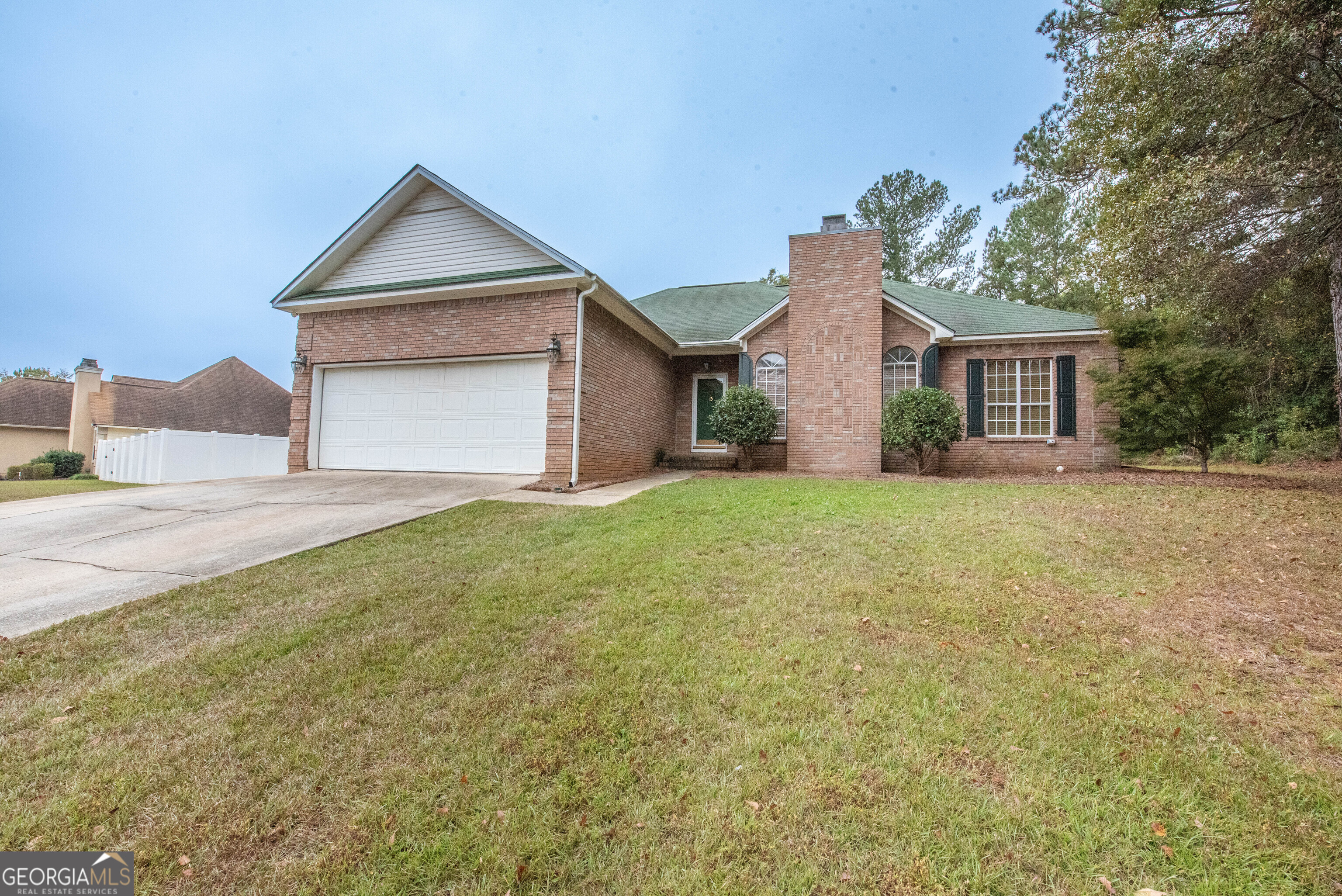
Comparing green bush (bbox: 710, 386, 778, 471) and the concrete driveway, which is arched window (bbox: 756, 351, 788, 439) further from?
the concrete driveway

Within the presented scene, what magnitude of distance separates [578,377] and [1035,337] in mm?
10494

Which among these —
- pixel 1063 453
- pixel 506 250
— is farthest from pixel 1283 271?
pixel 506 250

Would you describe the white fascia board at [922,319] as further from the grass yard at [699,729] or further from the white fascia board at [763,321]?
the grass yard at [699,729]

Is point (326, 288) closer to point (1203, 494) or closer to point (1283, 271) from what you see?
point (1203, 494)

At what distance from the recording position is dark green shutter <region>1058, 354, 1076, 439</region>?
41.2 feet

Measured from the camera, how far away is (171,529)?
6219 mm

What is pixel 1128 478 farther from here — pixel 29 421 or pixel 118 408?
pixel 29 421

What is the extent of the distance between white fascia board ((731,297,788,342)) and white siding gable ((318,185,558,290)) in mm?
5212

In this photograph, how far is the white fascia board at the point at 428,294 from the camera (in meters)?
9.53

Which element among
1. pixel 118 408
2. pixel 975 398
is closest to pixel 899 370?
pixel 975 398

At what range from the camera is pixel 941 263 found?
27.0m

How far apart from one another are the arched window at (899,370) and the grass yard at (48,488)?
15785 millimetres

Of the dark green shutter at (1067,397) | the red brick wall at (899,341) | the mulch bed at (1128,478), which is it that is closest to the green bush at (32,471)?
the mulch bed at (1128,478)

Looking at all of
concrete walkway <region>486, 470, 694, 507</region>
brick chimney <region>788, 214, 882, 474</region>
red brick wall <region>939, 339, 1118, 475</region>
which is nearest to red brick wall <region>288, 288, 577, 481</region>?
concrete walkway <region>486, 470, 694, 507</region>
